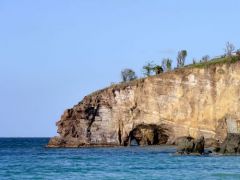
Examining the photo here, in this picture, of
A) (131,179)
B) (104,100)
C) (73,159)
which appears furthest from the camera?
(104,100)

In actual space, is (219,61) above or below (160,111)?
above

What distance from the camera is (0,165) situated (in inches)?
2633

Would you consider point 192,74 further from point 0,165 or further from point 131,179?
point 131,179

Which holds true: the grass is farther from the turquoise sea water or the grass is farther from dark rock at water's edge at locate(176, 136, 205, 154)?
the turquoise sea water

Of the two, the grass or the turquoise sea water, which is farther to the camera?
the grass

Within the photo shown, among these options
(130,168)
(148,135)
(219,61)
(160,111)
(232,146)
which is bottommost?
(130,168)

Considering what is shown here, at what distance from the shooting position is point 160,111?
99.9 m

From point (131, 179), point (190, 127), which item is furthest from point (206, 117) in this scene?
point (131, 179)

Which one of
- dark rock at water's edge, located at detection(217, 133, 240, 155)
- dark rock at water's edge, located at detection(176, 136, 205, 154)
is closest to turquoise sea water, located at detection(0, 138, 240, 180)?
dark rock at water's edge, located at detection(176, 136, 205, 154)

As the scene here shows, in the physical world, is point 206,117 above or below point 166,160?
above

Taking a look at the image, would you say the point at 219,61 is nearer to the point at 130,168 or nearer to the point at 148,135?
the point at 148,135

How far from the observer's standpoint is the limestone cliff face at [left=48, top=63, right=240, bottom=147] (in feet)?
315

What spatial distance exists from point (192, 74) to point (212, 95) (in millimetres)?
4547

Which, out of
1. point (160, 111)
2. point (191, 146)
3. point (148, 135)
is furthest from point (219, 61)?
point (191, 146)
